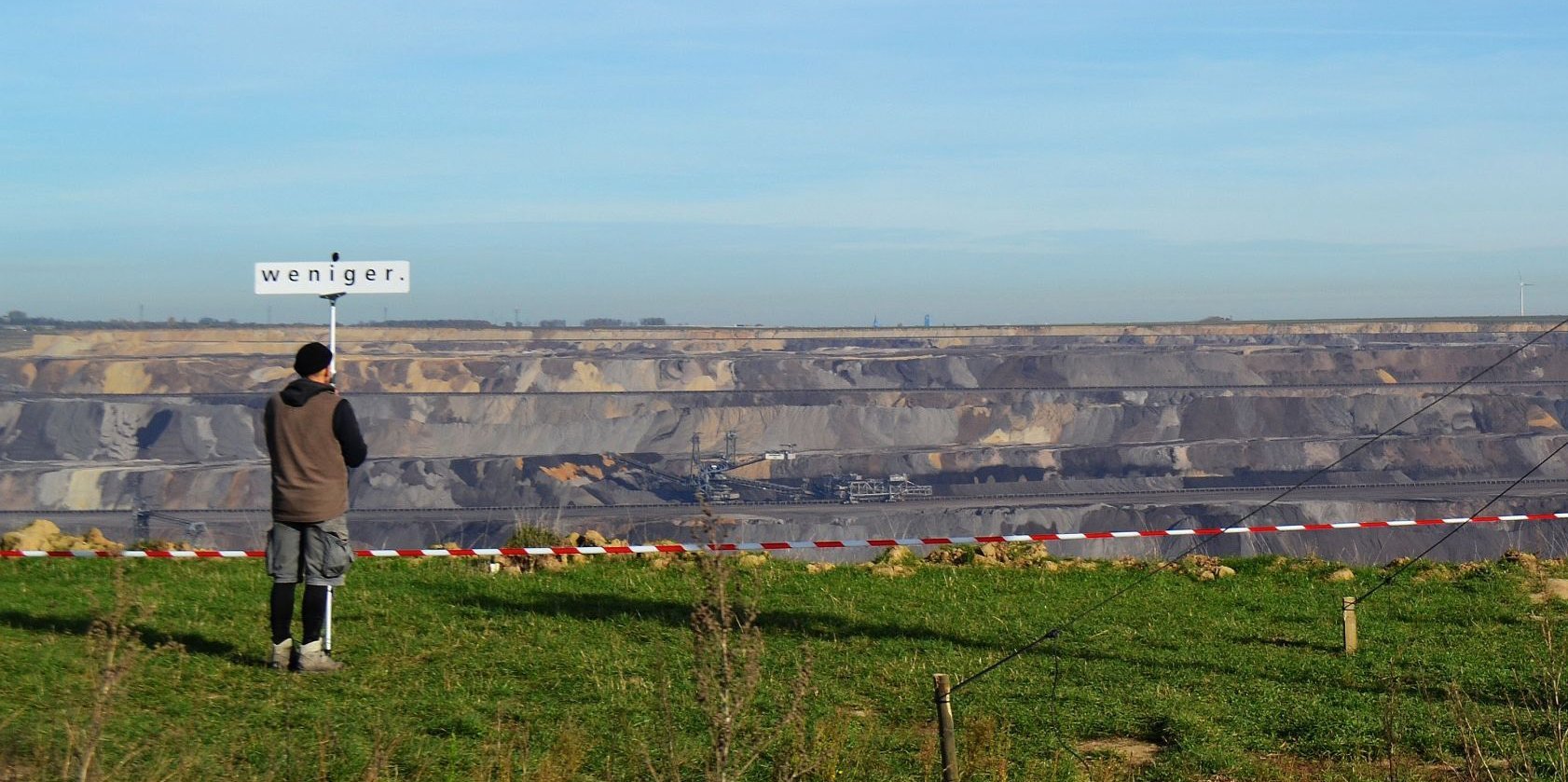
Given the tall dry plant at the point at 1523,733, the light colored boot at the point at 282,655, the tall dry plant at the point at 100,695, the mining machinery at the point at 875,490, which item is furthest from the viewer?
the mining machinery at the point at 875,490

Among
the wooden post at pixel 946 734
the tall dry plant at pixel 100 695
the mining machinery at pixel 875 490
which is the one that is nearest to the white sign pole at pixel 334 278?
the tall dry plant at pixel 100 695

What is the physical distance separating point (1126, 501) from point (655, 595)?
6489cm

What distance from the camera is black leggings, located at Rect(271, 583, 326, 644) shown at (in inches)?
300

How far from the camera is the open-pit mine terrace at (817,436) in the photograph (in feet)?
222

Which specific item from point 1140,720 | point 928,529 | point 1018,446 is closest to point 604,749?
point 1140,720

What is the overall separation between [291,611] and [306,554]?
37cm

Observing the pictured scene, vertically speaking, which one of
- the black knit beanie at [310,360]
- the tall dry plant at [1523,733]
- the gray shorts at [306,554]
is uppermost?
the black knit beanie at [310,360]

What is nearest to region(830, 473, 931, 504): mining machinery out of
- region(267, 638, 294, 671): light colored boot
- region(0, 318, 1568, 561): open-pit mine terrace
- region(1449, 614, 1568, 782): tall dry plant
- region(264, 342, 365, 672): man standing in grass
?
region(0, 318, 1568, 561): open-pit mine terrace

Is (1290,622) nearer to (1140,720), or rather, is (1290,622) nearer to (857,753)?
(1140,720)

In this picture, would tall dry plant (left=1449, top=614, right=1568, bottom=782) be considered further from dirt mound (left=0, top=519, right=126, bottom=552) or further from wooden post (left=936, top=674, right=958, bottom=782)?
dirt mound (left=0, top=519, right=126, bottom=552)

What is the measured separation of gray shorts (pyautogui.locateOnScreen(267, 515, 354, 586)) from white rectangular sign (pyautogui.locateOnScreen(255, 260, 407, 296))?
1.76 m

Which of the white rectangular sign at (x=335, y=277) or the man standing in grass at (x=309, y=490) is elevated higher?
the white rectangular sign at (x=335, y=277)

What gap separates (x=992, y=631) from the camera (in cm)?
936

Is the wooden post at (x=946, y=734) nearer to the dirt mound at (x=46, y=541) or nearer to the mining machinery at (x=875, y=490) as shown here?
the dirt mound at (x=46, y=541)
